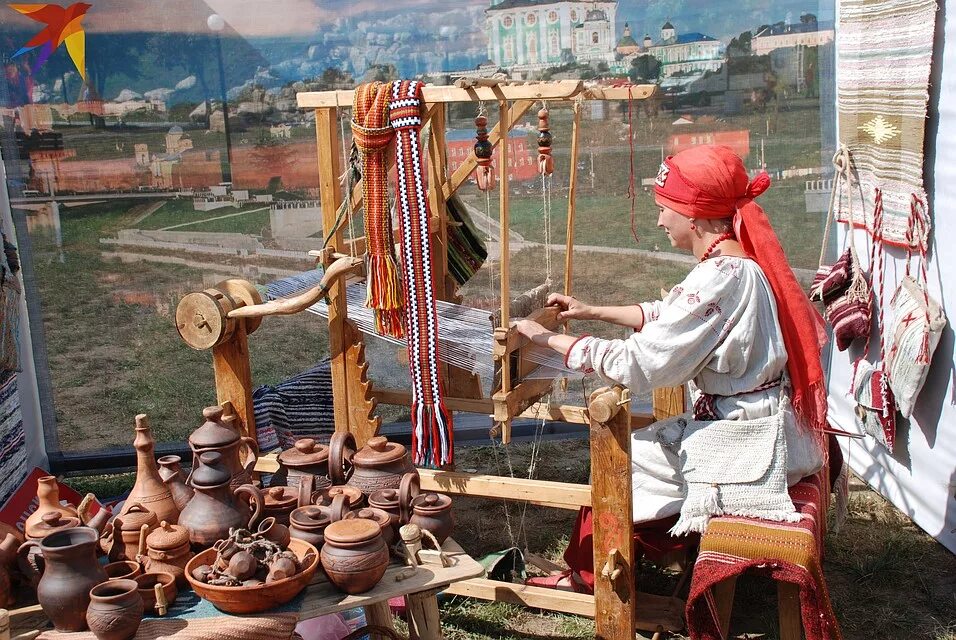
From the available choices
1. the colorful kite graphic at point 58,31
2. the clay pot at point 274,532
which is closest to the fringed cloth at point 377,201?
the clay pot at point 274,532

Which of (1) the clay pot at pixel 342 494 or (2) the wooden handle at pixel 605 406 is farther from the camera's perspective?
(1) the clay pot at pixel 342 494

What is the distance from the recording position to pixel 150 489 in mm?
2805

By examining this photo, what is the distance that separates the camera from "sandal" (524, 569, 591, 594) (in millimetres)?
3258

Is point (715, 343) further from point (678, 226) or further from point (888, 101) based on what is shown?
point (888, 101)

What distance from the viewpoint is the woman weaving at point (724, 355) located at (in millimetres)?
2812

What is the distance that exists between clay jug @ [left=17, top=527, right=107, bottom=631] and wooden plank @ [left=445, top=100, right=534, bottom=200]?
1657mm

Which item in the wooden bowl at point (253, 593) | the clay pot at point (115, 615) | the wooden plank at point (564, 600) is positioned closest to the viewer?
the clay pot at point (115, 615)

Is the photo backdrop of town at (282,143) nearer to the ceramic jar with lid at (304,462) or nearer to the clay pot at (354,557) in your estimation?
the ceramic jar with lid at (304,462)

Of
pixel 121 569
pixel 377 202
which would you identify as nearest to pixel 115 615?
pixel 121 569

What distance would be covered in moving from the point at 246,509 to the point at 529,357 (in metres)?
1.12

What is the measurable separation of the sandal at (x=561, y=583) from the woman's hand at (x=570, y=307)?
0.89m

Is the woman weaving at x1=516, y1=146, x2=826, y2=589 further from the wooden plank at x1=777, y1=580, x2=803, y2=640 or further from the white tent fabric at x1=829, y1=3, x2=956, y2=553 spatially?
the white tent fabric at x1=829, y1=3, x2=956, y2=553

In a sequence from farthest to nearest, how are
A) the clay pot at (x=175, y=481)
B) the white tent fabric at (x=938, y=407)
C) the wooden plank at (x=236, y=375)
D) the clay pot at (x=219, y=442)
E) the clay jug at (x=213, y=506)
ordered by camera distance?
1. the white tent fabric at (x=938, y=407)
2. the wooden plank at (x=236, y=375)
3. the clay pot at (x=175, y=481)
4. the clay pot at (x=219, y=442)
5. the clay jug at (x=213, y=506)

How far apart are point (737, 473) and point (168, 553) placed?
165 centimetres
